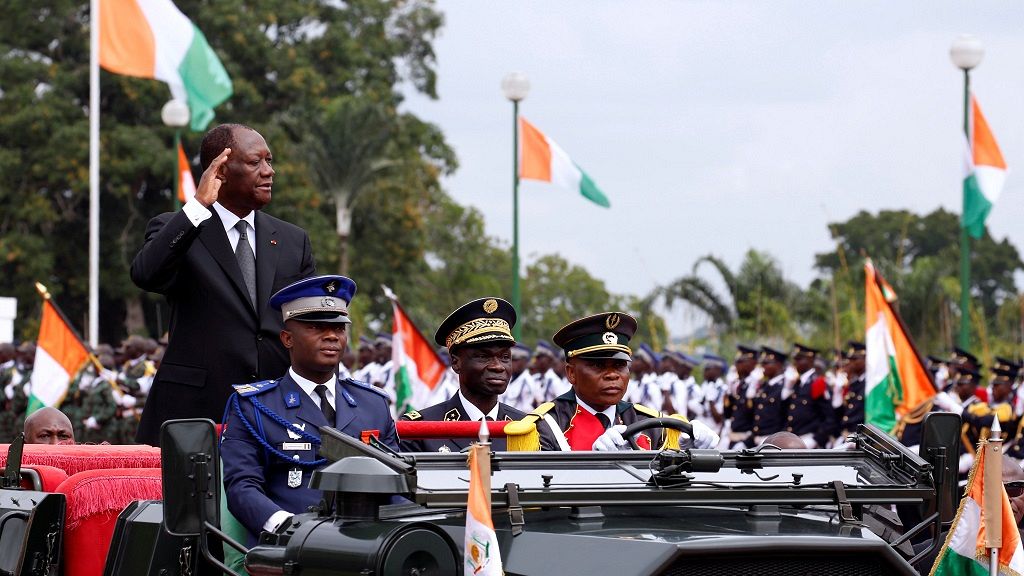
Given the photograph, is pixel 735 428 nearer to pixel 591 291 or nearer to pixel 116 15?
pixel 116 15

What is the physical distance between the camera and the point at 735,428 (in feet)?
72.8

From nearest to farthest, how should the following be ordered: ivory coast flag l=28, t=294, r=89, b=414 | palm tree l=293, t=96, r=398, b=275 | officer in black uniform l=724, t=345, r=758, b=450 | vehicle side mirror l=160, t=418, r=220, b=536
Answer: vehicle side mirror l=160, t=418, r=220, b=536 → ivory coast flag l=28, t=294, r=89, b=414 → officer in black uniform l=724, t=345, r=758, b=450 → palm tree l=293, t=96, r=398, b=275

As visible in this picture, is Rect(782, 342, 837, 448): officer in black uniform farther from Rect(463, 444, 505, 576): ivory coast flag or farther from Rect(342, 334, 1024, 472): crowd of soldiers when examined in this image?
Rect(463, 444, 505, 576): ivory coast flag

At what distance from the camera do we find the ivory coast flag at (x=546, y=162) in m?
24.7

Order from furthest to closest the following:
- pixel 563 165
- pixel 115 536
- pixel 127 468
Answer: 1. pixel 563 165
2. pixel 127 468
3. pixel 115 536

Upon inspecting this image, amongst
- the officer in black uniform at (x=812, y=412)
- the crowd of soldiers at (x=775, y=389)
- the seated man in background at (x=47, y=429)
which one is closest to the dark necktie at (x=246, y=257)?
the seated man in background at (x=47, y=429)

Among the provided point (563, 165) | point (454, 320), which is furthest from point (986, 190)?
point (454, 320)

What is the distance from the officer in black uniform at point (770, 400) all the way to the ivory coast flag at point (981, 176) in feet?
10.4

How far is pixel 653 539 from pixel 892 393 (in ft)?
43.7

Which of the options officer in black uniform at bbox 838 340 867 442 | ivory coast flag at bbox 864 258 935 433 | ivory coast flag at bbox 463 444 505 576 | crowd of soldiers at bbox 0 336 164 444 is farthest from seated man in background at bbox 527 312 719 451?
crowd of soldiers at bbox 0 336 164 444

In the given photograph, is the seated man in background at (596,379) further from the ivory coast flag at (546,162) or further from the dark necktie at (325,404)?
the ivory coast flag at (546,162)

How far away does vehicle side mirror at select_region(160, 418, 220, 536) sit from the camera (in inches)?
172

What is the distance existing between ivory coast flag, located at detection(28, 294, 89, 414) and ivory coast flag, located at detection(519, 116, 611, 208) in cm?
813

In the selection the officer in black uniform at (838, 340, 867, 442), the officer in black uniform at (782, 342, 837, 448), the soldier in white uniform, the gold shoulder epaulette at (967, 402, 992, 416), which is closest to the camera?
the gold shoulder epaulette at (967, 402, 992, 416)
